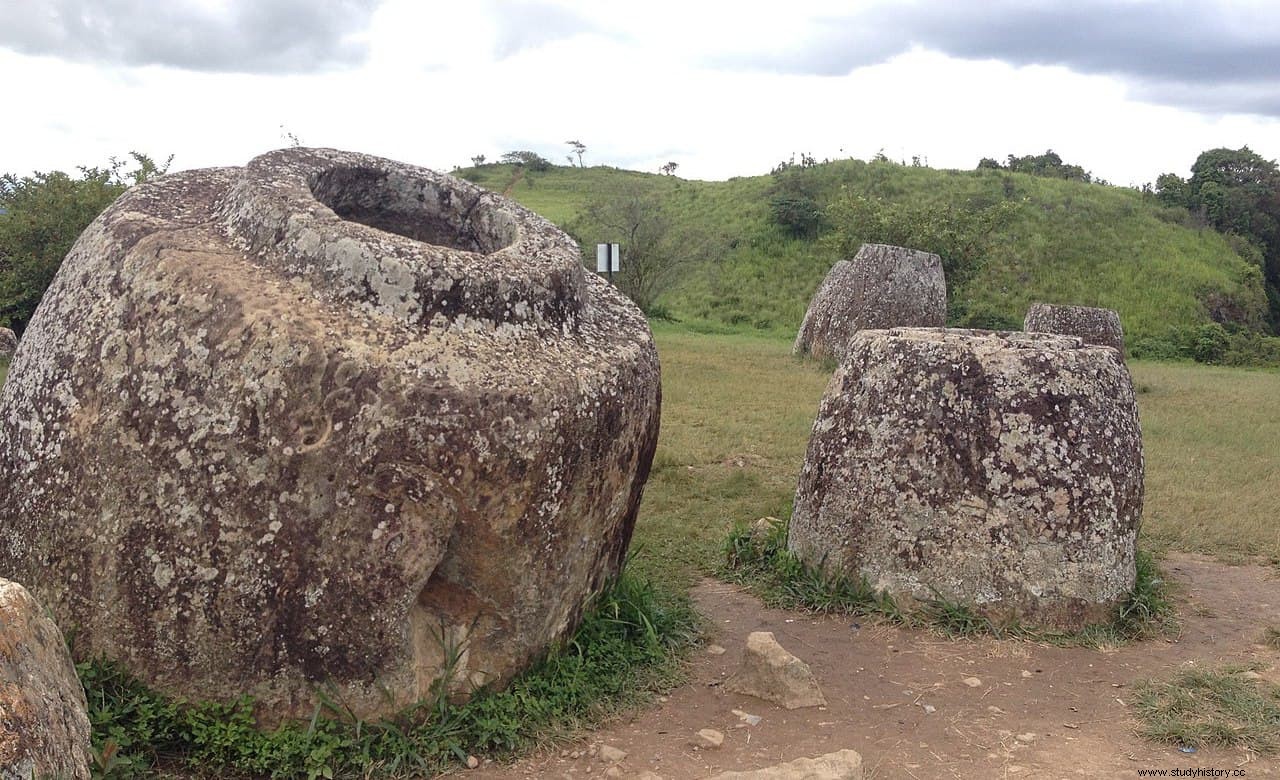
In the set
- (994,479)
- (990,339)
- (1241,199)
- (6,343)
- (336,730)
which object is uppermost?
(1241,199)

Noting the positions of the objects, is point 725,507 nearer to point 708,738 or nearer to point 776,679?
point 776,679

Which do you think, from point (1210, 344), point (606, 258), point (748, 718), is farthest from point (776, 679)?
point (1210, 344)

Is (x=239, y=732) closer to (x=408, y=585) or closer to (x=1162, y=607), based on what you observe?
(x=408, y=585)

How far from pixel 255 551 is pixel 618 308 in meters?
2.13

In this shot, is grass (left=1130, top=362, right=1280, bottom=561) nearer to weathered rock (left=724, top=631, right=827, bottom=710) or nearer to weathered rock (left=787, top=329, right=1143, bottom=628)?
weathered rock (left=787, top=329, right=1143, bottom=628)

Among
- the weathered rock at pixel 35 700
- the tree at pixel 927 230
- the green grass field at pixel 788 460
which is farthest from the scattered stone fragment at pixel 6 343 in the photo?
the tree at pixel 927 230

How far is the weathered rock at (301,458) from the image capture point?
160 inches

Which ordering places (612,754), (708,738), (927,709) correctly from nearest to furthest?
(612,754) < (708,738) < (927,709)

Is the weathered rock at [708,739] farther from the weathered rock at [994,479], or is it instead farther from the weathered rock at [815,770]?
the weathered rock at [994,479]

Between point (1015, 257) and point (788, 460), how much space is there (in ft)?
78.2

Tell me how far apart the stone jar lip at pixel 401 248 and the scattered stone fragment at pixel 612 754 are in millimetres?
1734

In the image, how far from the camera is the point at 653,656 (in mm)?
5363

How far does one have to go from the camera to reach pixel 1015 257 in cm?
3195

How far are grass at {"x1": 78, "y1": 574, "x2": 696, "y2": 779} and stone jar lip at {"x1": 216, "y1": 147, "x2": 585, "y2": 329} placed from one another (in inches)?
59.8
